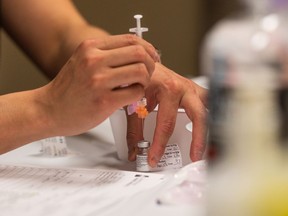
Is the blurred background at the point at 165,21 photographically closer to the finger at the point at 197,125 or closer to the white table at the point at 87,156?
the white table at the point at 87,156

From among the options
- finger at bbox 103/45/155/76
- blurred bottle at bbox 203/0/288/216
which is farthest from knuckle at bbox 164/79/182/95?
blurred bottle at bbox 203/0/288/216

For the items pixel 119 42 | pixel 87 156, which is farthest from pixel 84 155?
pixel 119 42

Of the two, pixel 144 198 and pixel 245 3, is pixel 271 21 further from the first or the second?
pixel 144 198

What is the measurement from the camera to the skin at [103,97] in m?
0.81

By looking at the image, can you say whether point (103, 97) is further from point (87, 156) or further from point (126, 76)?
point (87, 156)

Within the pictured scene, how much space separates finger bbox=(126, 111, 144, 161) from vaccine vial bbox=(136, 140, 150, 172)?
0.03 meters

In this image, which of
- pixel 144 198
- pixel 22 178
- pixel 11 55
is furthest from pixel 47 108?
pixel 11 55

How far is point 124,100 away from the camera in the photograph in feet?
2.68

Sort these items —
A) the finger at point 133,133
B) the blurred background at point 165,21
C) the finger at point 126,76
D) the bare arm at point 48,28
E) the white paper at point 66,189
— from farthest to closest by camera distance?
the blurred background at point 165,21
the bare arm at point 48,28
the finger at point 133,133
the finger at point 126,76
the white paper at point 66,189

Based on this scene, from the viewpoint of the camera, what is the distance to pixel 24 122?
34.9 inches

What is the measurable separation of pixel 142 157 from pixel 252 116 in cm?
48

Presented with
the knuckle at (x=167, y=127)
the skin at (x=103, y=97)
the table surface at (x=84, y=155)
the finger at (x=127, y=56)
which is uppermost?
the finger at (x=127, y=56)

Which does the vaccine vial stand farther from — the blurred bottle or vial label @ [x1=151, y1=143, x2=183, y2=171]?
the blurred bottle

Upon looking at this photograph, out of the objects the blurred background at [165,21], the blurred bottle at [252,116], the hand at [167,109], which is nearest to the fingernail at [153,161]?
the hand at [167,109]
